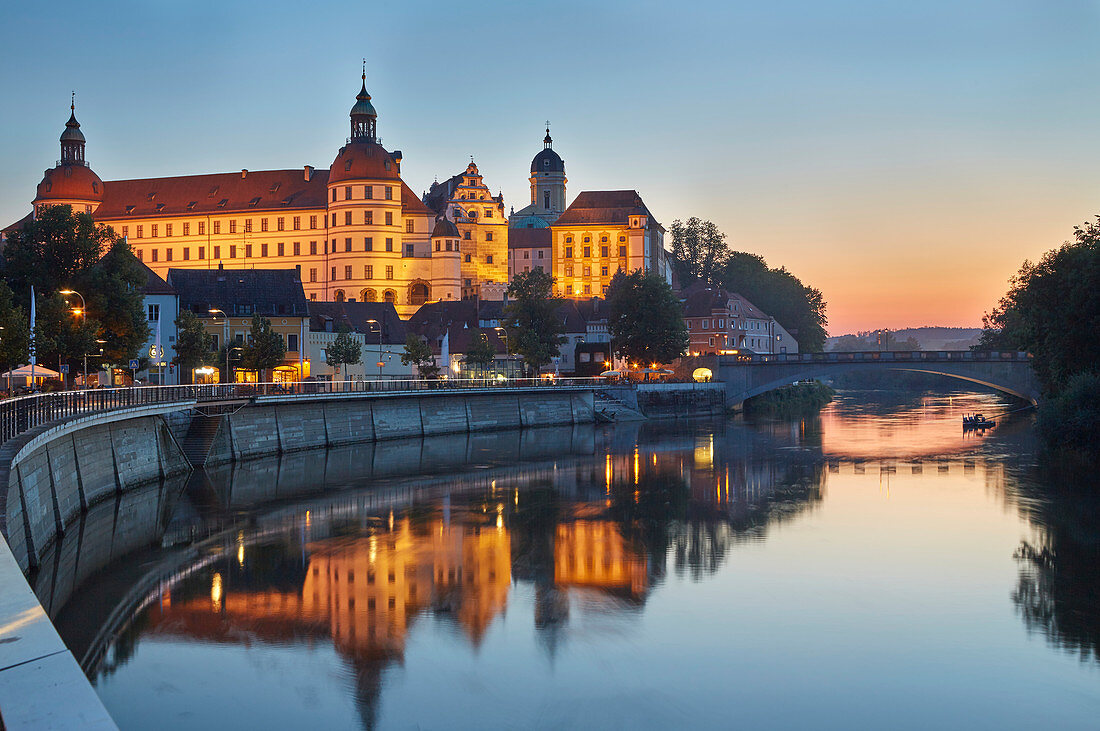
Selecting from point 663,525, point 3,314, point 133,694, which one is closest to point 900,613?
point 663,525

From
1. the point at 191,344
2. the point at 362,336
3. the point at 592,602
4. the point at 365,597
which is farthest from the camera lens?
the point at 362,336

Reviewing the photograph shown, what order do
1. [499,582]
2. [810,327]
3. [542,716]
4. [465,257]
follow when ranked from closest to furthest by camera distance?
[542,716], [499,582], [465,257], [810,327]

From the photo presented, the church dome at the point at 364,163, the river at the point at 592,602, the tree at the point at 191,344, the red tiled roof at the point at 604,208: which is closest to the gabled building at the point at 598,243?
the red tiled roof at the point at 604,208

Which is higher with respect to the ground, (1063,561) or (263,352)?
(263,352)

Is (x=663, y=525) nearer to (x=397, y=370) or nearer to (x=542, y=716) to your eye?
(x=542, y=716)

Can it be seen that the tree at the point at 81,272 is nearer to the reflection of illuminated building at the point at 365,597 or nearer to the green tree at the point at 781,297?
the reflection of illuminated building at the point at 365,597

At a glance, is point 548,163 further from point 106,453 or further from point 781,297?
point 106,453

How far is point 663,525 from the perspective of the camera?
3394cm

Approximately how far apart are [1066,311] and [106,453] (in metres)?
39.6

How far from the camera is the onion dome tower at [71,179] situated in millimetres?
118500

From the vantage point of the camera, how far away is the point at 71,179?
122m

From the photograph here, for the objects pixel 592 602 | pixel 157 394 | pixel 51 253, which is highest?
pixel 51 253

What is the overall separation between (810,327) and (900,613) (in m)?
121

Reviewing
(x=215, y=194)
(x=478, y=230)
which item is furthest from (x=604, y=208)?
(x=215, y=194)
